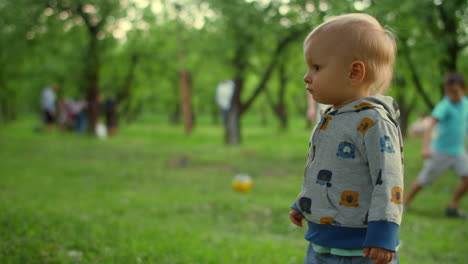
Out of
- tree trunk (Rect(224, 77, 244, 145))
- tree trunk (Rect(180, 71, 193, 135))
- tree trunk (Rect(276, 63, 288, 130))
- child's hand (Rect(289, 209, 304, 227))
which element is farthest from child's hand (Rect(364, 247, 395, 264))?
tree trunk (Rect(180, 71, 193, 135))

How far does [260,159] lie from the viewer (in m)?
13.2

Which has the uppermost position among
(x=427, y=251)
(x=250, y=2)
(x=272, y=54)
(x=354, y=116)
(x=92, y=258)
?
(x=250, y=2)

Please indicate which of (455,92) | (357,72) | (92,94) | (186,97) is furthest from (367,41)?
(186,97)

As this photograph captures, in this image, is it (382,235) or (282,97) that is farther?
(282,97)

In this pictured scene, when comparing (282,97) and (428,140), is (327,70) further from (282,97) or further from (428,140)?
(282,97)

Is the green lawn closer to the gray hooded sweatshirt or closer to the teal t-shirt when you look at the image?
the teal t-shirt

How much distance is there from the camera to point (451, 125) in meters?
6.30

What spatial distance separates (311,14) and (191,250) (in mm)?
8394

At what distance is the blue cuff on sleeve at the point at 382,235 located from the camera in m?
1.72

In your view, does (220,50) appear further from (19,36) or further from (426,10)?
(19,36)

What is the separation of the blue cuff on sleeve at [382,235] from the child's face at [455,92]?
5152 mm

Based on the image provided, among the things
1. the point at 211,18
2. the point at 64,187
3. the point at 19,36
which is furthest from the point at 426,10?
the point at 19,36

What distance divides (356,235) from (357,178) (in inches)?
10.1

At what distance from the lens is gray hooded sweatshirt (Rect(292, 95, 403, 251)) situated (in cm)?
176
